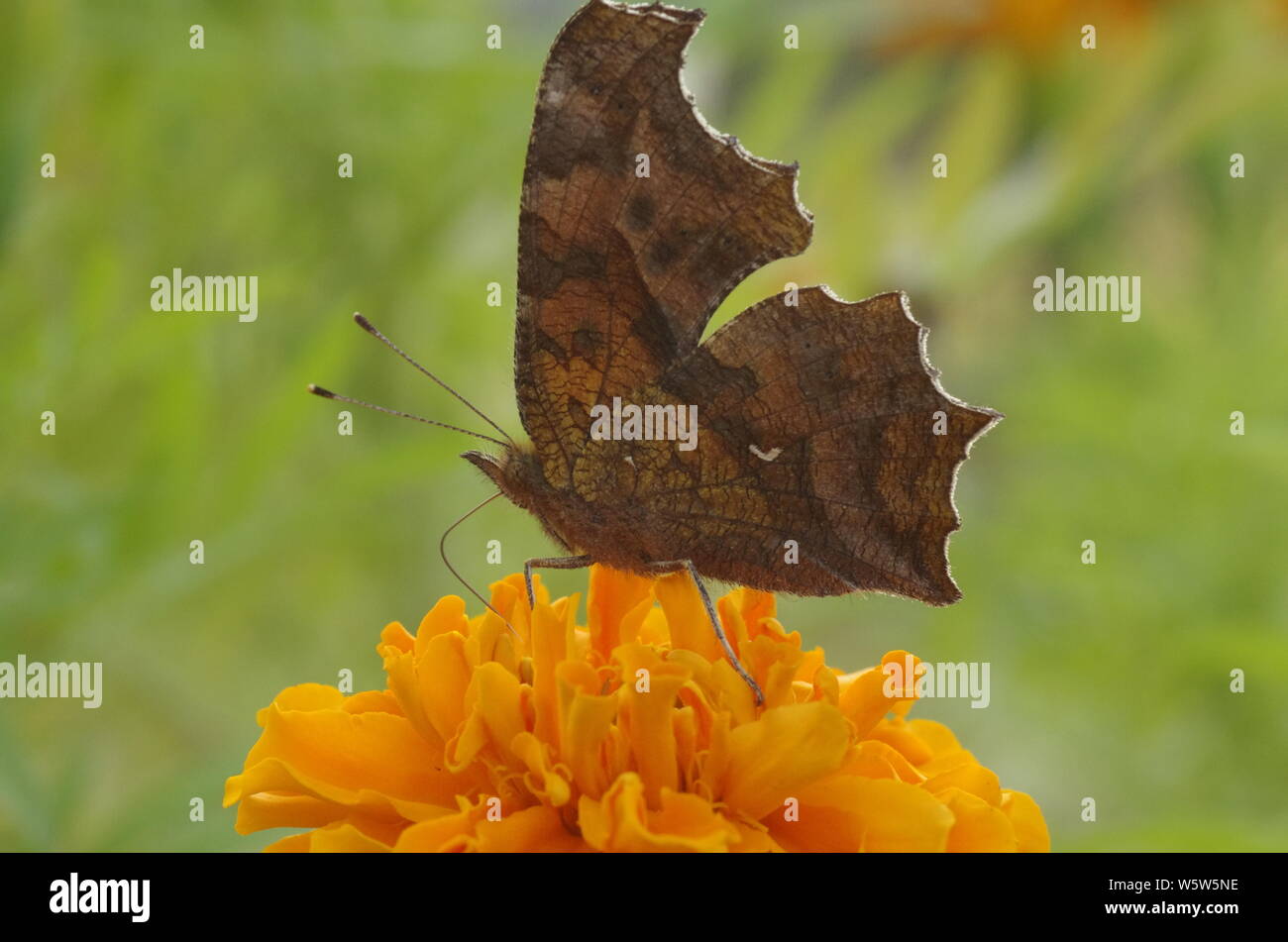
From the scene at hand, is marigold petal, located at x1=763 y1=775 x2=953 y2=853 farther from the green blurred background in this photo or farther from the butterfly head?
the green blurred background

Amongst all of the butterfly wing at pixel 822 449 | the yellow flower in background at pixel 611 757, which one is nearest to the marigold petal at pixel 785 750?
the yellow flower in background at pixel 611 757

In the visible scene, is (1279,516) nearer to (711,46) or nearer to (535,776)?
(711,46)

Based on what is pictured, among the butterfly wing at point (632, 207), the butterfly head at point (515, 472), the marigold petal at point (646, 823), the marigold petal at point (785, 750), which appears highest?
the butterfly wing at point (632, 207)

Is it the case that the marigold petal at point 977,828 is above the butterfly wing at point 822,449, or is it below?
below

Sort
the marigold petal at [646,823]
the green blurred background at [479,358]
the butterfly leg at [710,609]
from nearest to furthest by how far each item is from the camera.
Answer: the marigold petal at [646,823]
the butterfly leg at [710,609]
the green blurred background at [479,358]

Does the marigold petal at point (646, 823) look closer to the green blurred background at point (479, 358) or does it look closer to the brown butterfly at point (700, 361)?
the brown butterfly at point (700, 361)

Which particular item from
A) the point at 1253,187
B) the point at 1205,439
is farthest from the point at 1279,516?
the point at 1253,187

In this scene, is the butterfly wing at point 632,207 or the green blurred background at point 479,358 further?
the green blurred background at point 479,358

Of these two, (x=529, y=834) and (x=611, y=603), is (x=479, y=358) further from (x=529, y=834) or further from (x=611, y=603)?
(x=529, y=834)
